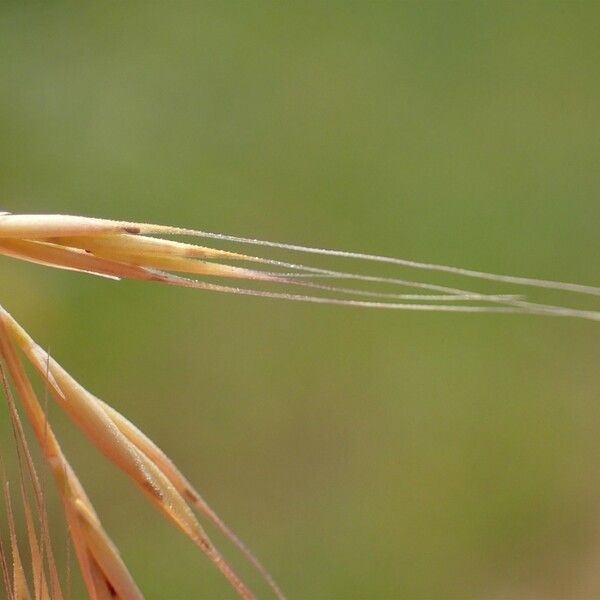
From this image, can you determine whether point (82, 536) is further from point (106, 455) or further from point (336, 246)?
point (336, 246)

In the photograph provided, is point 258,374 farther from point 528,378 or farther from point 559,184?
point 559,184

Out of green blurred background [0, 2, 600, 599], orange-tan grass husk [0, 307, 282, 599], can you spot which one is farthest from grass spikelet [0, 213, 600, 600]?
green blurred background [0, 2, 600, 599]

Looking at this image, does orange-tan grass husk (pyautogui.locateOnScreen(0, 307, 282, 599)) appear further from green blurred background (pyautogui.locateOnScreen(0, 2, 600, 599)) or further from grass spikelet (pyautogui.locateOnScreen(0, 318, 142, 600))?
green blurred background (pyautogui.locateOnScreen(0, 2, 600, 599))

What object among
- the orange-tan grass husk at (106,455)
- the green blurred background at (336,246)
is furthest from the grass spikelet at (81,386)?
the green blurred background at (336,246)

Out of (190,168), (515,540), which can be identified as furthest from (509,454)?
(190,168)

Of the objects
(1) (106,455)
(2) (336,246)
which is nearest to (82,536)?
(1) (106,455)

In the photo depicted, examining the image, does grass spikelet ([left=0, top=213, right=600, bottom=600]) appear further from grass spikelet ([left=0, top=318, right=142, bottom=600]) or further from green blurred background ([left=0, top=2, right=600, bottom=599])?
green blurred background ([left=0, top=2, right=600, bottom=599])

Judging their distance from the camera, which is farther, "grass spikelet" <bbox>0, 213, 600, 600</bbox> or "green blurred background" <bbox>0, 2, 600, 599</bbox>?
"green blurred background" <bbox>0, 2, 600, 599</bbox>

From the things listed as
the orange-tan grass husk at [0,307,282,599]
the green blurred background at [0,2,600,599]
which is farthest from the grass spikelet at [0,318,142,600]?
the green blurred background at [0,2,600,599]

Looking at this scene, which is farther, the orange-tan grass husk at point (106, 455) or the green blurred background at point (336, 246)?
the green blurred background at point (336, 246)

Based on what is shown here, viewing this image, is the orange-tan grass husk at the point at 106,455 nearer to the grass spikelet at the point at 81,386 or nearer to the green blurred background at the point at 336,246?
the grass spikelet at the point at 81,386
